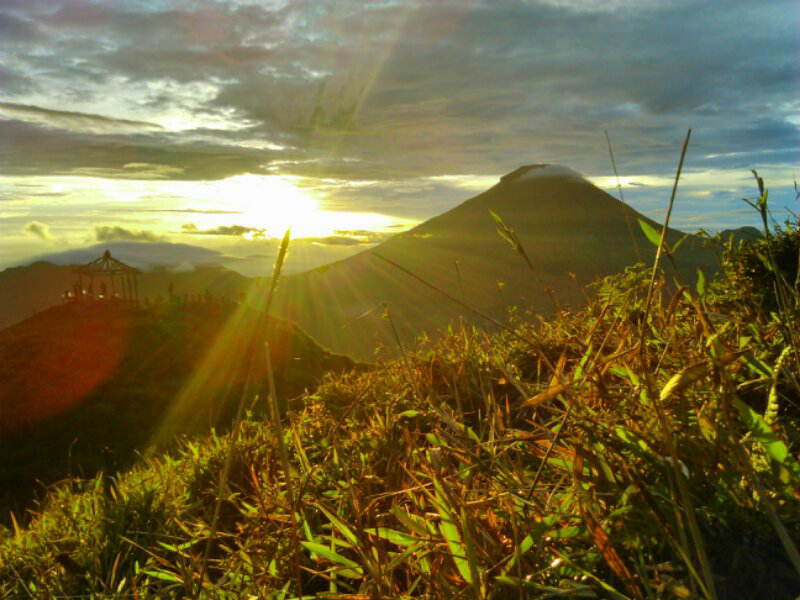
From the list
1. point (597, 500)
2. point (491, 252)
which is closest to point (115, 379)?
point (597, 500)

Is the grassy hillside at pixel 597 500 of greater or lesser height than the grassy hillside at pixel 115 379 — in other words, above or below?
above

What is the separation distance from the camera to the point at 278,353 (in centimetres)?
1698

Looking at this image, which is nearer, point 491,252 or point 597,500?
point 597,500

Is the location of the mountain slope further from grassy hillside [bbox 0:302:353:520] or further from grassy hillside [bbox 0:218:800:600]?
grassy hillside [bbox 0:218:800:600]

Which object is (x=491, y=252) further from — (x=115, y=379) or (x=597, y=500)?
(x=597, y=500)

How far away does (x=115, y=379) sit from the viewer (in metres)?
14.5

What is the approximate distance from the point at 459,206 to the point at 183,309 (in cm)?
7693

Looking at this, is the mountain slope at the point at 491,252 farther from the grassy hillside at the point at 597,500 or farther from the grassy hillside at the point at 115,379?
the grassy hillside at the point at 597,500

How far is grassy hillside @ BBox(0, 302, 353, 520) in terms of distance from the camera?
39.4ft

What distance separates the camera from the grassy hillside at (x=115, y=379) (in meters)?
12.0

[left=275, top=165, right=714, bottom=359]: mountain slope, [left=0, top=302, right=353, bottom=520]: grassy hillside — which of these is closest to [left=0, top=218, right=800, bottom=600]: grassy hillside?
[left=0, top=302, right=353, bottom=520]: grassy hillside

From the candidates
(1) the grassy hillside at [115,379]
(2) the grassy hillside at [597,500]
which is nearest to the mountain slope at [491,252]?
(1) the grassy hillside at [115,379]

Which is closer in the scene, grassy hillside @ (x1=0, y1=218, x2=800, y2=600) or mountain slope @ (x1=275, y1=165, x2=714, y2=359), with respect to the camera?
grassy hillside @ (x1=0, y1=218, x2=800, y2=600)

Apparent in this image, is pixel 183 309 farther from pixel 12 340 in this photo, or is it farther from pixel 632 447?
pixel 632 447
